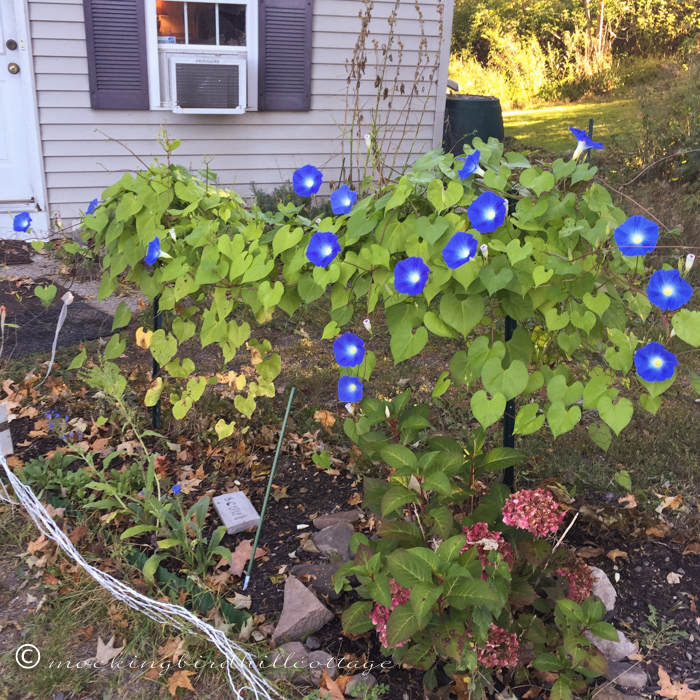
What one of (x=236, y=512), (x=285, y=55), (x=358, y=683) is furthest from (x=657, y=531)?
(x=285, y=55)

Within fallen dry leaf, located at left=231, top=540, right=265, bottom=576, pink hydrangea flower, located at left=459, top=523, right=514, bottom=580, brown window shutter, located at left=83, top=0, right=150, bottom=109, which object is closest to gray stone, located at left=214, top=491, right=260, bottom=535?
fallen dry leaf, located at left=231, top=540, right=265, bottom=576

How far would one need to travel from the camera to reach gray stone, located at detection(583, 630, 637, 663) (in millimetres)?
1707

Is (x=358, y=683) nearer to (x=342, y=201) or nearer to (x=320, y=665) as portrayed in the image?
(x=320, y=665)

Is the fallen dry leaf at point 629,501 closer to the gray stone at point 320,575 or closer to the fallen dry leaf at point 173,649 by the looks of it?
the gray stone at point 320,575

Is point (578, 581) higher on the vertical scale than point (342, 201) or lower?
lower

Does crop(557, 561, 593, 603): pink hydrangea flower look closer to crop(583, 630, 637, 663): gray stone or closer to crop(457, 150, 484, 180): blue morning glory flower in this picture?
crop(583, 630, 637, 663): gray stone

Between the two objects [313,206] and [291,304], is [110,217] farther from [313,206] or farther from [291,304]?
[313,206]

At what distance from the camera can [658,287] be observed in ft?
4.40

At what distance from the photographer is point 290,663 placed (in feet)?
5.50

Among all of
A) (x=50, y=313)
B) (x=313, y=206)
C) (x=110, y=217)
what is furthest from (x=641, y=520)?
(x=313, y=206)

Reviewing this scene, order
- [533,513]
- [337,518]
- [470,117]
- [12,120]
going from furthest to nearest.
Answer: [470,117]
[12,120]
[337,518]
[533,513]

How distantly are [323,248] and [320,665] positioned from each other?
988 millimetres

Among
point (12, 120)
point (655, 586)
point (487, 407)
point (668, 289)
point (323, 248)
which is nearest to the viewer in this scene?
point (668, 289)

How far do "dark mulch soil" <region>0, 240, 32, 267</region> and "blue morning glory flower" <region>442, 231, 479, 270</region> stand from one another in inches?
146
